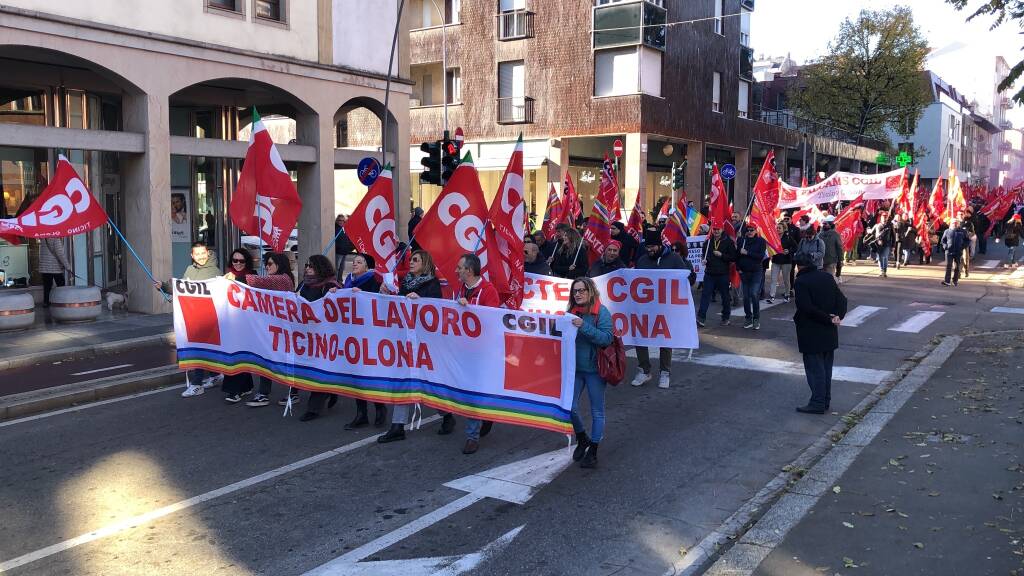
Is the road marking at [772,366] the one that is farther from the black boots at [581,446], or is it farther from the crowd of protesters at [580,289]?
the black boots at [581,446]

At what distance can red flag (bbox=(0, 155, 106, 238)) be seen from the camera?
421 inches

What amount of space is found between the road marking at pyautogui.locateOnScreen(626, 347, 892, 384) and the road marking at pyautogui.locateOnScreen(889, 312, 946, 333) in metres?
3.86

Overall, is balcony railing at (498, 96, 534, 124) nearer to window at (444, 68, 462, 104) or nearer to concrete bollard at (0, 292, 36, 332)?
window at (444, 68, 462, 104)

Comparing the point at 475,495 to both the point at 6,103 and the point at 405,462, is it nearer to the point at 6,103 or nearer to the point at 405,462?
the point at 405,462

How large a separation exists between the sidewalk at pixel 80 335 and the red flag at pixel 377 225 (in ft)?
16.5

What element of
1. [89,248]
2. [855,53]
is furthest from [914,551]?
[855,53]

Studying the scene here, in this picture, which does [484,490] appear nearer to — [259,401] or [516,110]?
[259,401]

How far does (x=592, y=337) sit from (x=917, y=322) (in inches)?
423

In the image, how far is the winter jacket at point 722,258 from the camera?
1359 cm

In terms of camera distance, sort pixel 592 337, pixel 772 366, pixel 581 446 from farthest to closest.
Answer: pixel 772 366, pixel 581 446, pixel 592 337

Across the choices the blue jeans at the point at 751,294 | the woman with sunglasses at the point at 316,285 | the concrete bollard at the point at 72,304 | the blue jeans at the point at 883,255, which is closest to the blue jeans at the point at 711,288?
the blue jeans at the point at 751,294

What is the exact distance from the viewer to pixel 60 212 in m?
10.9

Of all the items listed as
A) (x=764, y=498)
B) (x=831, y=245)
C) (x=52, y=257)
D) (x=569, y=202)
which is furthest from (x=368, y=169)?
(x=764, y=498)

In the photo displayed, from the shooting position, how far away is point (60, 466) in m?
7.02
